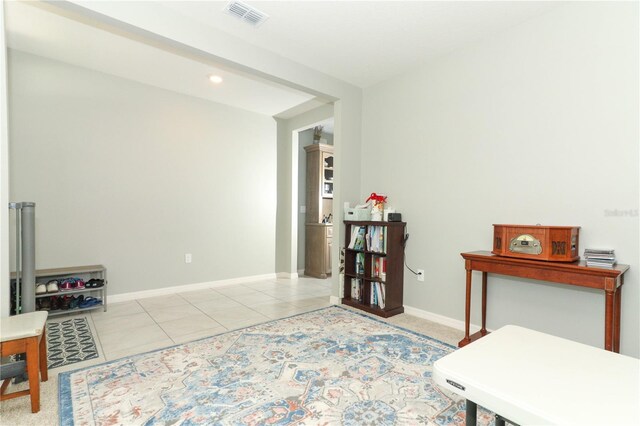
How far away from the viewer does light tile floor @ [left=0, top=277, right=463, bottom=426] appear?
1840 mm

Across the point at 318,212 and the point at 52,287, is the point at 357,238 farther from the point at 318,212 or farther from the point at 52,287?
the point at 52,287

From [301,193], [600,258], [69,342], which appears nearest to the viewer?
[600,258]

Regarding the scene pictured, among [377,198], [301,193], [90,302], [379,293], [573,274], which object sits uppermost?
[301,193]

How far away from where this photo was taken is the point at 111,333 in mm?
2809

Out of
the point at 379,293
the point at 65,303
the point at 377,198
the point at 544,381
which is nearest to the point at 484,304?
the point at 379,293

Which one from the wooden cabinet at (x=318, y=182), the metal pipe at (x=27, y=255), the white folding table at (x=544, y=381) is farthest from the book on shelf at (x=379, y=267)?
the metal pipe at (x=27, y=255)

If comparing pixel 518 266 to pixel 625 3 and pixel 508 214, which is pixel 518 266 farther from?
pixel 625 3

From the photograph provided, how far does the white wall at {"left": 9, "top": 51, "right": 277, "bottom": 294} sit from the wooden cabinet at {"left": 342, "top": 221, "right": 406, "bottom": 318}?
1.92m

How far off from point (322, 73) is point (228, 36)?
1.11 meters

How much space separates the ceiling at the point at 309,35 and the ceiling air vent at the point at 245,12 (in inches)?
1.9

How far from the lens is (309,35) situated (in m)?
2.77

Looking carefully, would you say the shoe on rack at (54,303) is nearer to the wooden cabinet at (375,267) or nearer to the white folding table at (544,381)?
the wooden cabinet at (375,267)

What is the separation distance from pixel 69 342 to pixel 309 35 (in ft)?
10.6

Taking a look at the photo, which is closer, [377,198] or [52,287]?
[52,287]
